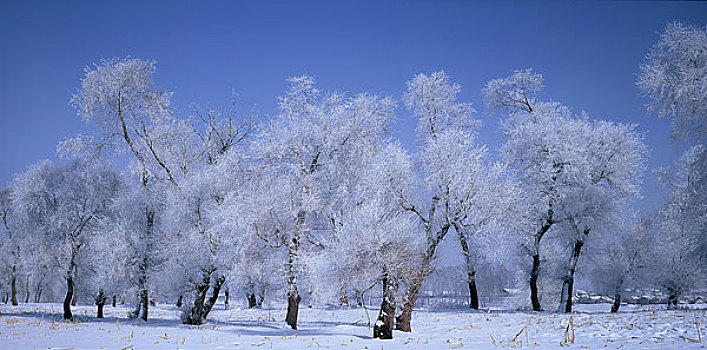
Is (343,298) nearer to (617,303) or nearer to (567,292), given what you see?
(567,292)

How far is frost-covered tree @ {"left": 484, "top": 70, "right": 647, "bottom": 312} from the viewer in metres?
20.8

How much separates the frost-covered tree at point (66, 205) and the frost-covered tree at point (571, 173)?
1940cm

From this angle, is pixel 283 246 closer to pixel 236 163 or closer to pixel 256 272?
pixel 256 272

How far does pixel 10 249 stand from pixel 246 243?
1087 inches

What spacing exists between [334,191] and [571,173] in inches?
427

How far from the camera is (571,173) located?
67.9 feet

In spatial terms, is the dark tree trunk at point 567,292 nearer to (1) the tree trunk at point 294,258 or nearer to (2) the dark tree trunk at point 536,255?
(2) the dark tree trunk at point 536,255

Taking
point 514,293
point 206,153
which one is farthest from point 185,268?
point 514,293

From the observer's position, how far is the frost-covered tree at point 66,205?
21.7 m

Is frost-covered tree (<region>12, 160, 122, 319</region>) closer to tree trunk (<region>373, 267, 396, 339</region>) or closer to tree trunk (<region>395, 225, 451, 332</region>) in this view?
tree trunk (<region>395, 225, 451, 332</region>)

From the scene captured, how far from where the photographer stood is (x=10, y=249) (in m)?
33.7

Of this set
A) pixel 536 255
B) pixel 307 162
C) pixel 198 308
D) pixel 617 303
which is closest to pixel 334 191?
pixel 307 162

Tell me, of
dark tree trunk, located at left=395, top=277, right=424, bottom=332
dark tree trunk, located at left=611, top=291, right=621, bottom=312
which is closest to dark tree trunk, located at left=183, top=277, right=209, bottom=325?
dark tree trunk, located at left=395, top=277, right=424, bottom=332

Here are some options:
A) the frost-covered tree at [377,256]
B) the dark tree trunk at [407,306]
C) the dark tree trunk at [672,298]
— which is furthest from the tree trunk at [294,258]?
the dark tree trunk at [672,298]
